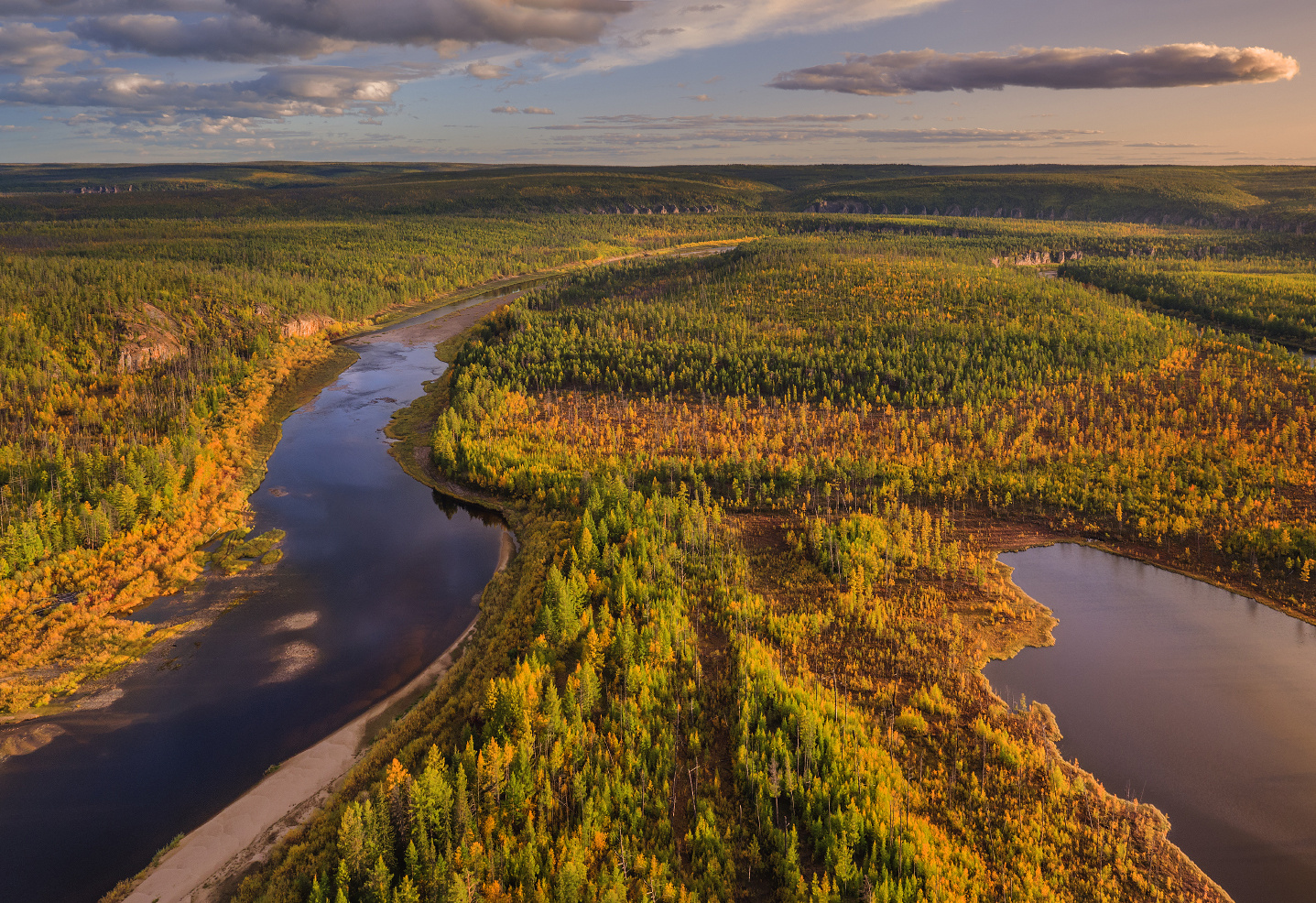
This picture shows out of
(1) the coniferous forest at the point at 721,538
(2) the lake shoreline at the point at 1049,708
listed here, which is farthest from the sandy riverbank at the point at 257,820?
(2) the lake shoreline at the point at 1049,708

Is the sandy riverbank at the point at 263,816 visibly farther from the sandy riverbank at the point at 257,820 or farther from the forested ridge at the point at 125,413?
the forested ridge at the point at 125,413

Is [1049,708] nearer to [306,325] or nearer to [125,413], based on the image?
[125,413]

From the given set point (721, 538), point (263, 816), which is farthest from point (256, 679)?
point (721, 538)

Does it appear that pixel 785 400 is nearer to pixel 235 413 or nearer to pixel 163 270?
pixel 235 413

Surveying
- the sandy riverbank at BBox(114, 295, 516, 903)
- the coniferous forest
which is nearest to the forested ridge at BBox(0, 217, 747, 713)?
the coniferous forest

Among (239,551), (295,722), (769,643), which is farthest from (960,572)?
(239,551)

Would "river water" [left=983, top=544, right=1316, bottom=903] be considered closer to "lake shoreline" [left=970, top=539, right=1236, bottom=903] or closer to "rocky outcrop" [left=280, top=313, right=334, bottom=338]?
"lake shoreline" [left=970, top=539, right=1236, bottom=903]
